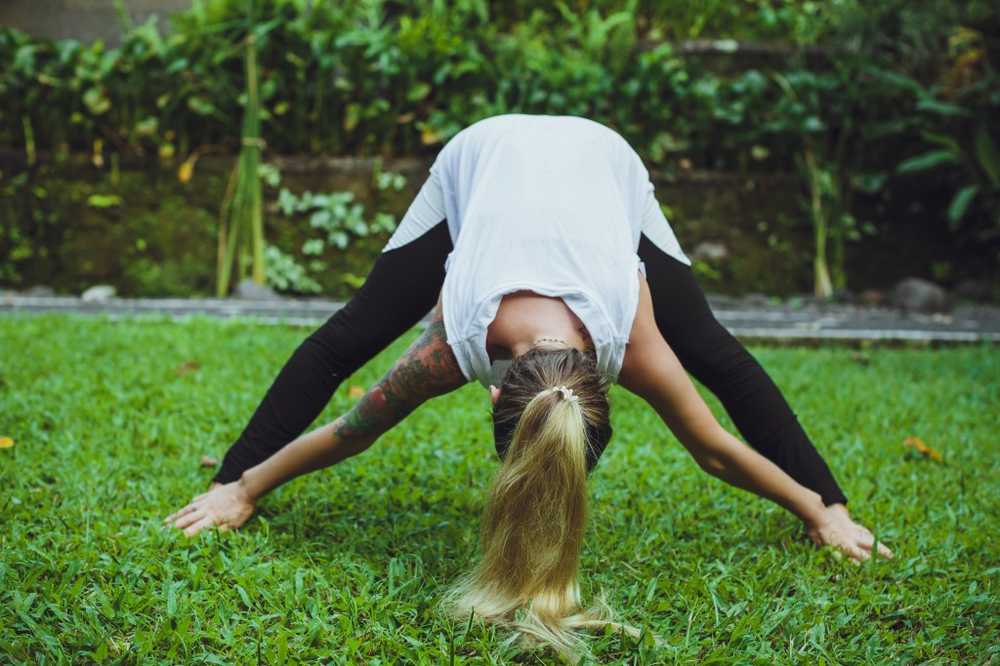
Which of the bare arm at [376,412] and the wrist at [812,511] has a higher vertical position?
the bare arm at [376,412]

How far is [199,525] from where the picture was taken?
8.32 ft

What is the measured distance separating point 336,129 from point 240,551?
5.13 m

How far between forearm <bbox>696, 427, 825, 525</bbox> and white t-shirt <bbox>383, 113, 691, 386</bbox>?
477mm

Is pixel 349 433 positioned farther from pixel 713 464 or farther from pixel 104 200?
pixel 104 200

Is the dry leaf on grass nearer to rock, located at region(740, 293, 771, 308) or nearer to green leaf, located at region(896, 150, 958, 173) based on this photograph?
rock, located at region(740, 293, 771, 308)

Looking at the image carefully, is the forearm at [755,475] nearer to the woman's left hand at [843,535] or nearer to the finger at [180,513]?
the woman's left hand at [843,535]

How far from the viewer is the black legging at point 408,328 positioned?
2553 millimetres

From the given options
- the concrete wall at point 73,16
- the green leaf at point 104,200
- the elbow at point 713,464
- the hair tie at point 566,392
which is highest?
the concrete wall at point 73,16

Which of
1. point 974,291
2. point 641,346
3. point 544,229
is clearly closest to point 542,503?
point 641,346

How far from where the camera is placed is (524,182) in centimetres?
224

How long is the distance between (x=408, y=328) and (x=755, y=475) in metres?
1.02

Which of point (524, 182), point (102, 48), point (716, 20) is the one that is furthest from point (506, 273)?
point (716, 20)

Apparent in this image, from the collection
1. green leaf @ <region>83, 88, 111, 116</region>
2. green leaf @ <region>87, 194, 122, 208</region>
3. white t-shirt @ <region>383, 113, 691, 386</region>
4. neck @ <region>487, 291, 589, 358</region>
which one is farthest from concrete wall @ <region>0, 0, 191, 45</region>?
neck @ <region>487, 291, 589, 358</region>

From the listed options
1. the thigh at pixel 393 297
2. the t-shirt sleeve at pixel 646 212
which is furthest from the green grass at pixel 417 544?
the t-shirt sleeve at pixel 646 212
